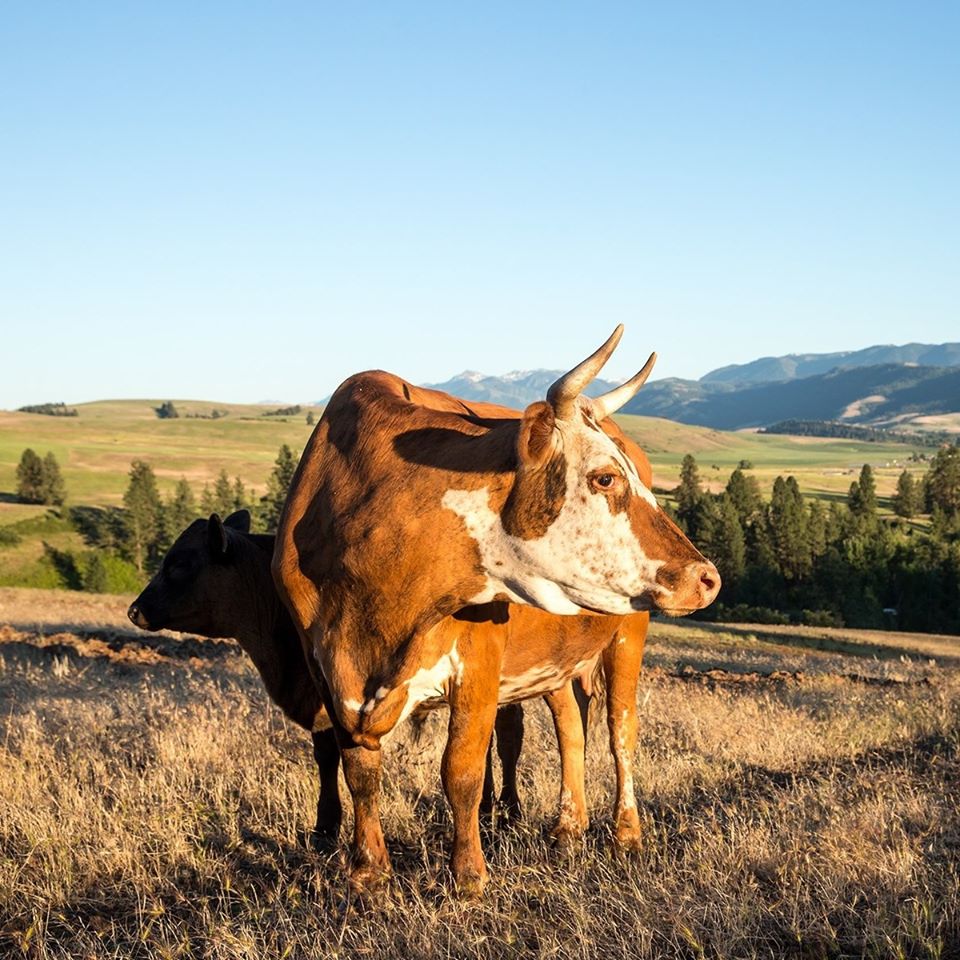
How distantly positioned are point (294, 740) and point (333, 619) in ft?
13.2

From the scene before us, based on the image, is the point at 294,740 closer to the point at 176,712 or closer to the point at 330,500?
the point at 176,712

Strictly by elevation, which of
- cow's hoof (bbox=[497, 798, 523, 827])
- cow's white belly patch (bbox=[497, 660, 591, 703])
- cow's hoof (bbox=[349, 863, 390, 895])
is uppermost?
cow's white belly patch (bbox=[497, 660, 591, 703])

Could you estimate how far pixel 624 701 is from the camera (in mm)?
7707

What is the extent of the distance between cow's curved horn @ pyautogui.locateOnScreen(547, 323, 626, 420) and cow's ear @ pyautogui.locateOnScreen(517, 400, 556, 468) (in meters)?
0.05

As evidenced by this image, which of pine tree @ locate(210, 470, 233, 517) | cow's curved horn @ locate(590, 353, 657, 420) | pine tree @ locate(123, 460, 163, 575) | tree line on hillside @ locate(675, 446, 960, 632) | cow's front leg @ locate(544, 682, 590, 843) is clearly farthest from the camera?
pine tree @ locate(210, 470, 233, 517)

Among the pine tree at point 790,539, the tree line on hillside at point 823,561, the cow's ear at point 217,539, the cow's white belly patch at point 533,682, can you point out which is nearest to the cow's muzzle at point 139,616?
the cow's ear at point 217,539

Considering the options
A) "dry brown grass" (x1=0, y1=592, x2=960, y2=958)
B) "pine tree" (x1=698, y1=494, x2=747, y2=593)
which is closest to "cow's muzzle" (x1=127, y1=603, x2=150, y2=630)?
"dry brown grass" (x1=0, y1=592, x2=960, y2=958)

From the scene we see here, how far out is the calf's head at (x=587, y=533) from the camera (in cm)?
494

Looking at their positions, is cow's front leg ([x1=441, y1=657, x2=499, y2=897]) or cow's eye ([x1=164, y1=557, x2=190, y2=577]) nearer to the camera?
cow's front leg ([x1=441, y1=657, x2=499, y2=897])

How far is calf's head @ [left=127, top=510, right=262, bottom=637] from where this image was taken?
26.0 ft

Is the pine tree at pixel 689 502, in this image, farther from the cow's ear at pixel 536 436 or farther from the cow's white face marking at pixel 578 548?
the cow's ear at pixel 536 436

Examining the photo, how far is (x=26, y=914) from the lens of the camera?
5.53 metres

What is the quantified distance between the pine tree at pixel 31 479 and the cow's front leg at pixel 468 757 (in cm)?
11732

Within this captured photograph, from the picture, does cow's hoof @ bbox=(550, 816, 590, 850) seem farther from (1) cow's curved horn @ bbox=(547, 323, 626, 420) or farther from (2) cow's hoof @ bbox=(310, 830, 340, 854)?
(1) cow's curved horn @ bbox=(547, 323, 626, 420)
